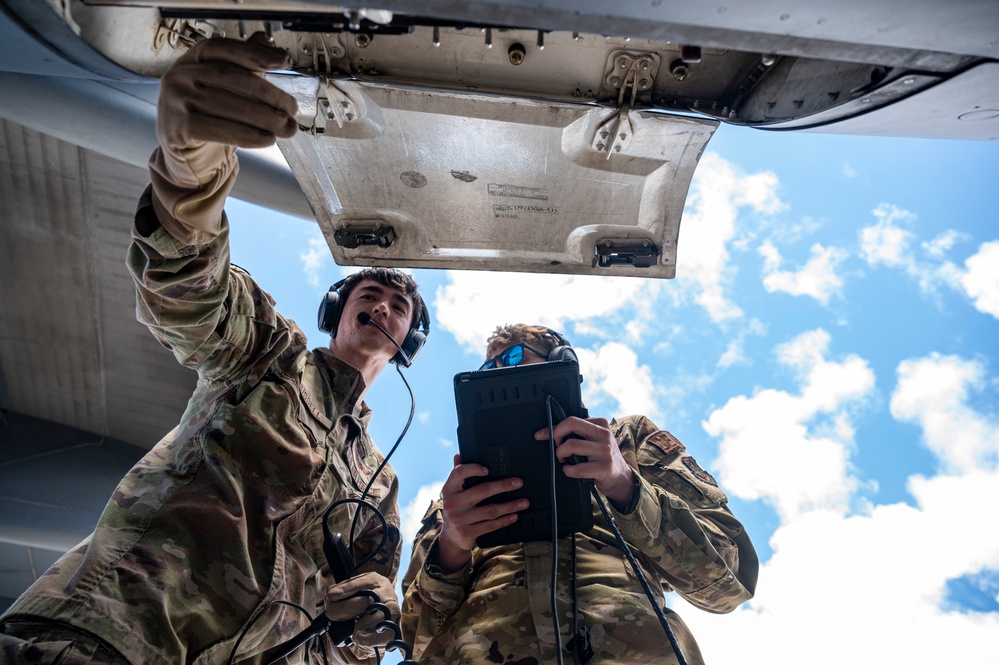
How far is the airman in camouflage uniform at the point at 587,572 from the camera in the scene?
5.88 ft

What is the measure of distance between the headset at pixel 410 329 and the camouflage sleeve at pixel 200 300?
0.52 metres

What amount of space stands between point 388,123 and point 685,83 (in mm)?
843

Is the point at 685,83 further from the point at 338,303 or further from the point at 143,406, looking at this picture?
the point at 143,406

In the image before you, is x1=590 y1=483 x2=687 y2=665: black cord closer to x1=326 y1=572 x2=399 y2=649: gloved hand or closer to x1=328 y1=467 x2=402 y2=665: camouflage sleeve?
x1=326 y1=572 x2=399 y2=649: gloved hand

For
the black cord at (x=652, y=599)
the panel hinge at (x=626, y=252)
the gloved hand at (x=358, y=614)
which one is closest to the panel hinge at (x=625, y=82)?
the panel hinge at (x=626, y=252)

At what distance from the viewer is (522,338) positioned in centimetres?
298

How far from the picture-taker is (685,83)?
162 centimetres

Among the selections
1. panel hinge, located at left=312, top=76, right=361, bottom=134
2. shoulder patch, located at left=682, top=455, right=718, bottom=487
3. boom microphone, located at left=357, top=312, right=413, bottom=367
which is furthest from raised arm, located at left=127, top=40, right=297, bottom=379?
shoulder patch, located at left=682, top=455, right=718, bottom=487

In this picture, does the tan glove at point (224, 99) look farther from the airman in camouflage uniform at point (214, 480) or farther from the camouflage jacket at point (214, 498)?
the camouflage jacket at point (214, 498)

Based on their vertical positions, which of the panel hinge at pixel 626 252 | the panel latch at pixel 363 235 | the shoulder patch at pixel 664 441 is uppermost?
the panel latch at pixel 363 235

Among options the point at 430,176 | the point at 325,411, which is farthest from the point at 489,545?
the point at 430,176

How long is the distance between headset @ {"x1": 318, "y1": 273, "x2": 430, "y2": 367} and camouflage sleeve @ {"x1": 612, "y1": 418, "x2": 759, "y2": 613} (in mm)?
1164

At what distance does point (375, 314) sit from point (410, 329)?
227mm

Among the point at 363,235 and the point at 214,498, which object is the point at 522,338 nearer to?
the point at 363,235
